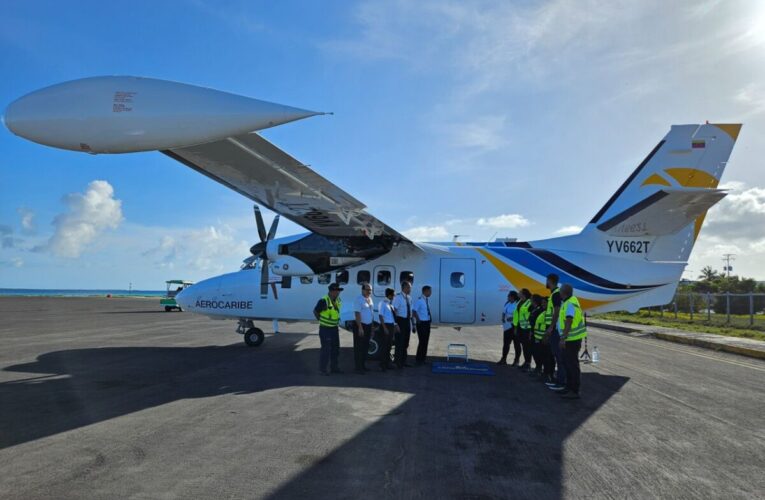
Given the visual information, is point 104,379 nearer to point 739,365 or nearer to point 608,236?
point 608,236

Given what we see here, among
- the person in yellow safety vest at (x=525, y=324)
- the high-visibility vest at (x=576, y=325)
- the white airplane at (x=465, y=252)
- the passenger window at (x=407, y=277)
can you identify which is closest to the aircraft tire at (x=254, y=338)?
the white airplane at (x=465, y=252)

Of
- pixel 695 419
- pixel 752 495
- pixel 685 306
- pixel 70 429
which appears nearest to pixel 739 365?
pixel 695 419

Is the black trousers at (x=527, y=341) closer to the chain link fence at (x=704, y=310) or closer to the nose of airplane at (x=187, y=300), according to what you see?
the nose of airplane at (x=187, y=300)

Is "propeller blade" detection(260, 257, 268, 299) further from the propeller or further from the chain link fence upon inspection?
the chain link fence

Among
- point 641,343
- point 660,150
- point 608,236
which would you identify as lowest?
point 641,343

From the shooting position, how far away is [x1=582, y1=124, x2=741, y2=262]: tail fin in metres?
13.1

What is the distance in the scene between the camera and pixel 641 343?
19.5m

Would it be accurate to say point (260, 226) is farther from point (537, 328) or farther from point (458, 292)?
point (537, 328)

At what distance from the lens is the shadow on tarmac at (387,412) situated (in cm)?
474

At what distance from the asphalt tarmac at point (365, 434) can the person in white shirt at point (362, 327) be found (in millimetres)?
483

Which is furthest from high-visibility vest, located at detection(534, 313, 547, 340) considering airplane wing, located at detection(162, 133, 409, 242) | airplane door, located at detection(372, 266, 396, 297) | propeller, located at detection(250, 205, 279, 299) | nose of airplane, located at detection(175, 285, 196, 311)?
nose of airplane, located at detection(175, 285, 196, 311)

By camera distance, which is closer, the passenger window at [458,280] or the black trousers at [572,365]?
the black trousers at [572,365]

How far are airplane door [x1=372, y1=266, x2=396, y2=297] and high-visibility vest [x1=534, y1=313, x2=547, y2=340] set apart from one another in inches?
178

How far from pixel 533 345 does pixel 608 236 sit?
4.30m
